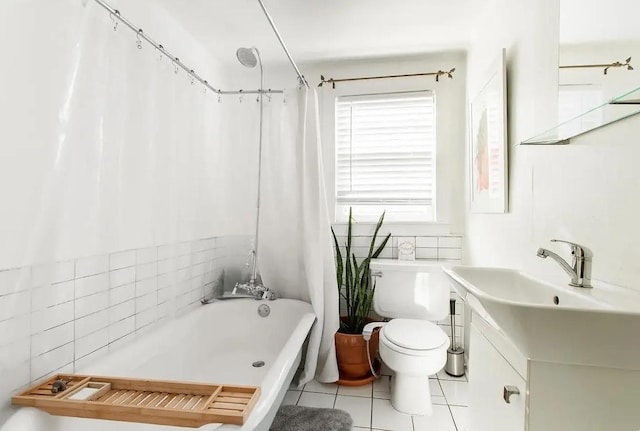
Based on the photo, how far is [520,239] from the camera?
1688 mm

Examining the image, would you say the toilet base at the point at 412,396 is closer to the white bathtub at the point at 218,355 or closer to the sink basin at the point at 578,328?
the white bathtub at the point at 218,355

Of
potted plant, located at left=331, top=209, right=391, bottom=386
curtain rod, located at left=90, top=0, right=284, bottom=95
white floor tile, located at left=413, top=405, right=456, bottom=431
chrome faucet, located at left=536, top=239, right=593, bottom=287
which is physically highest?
curtain rod, located at left=90, top=0, right=284, bottom=95

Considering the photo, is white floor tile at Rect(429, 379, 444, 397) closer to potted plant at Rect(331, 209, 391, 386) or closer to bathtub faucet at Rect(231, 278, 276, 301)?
potted plant at Rect(331, 209, 391, 386)

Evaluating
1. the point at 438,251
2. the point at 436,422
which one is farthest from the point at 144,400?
the point at 438,251

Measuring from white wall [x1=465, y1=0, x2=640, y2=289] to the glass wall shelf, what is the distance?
4cm

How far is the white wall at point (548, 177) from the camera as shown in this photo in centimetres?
100

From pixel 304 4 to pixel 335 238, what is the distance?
169 cm

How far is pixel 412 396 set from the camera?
2133mm

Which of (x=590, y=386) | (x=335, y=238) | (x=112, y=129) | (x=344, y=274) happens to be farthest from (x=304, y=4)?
(x=590, y=386)

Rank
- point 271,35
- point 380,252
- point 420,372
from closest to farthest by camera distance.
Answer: point 420,372 → point 271,35 → point 380,252

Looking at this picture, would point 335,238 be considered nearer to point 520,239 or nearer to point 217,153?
point 217,153

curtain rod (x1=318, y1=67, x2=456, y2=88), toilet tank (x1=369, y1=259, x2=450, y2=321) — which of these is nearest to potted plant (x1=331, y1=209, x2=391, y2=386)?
toilet tank (x1=369, y1=259, x2=450, y2=321)

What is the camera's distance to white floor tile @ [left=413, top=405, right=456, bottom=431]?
198 cm

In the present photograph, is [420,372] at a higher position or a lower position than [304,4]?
lower
